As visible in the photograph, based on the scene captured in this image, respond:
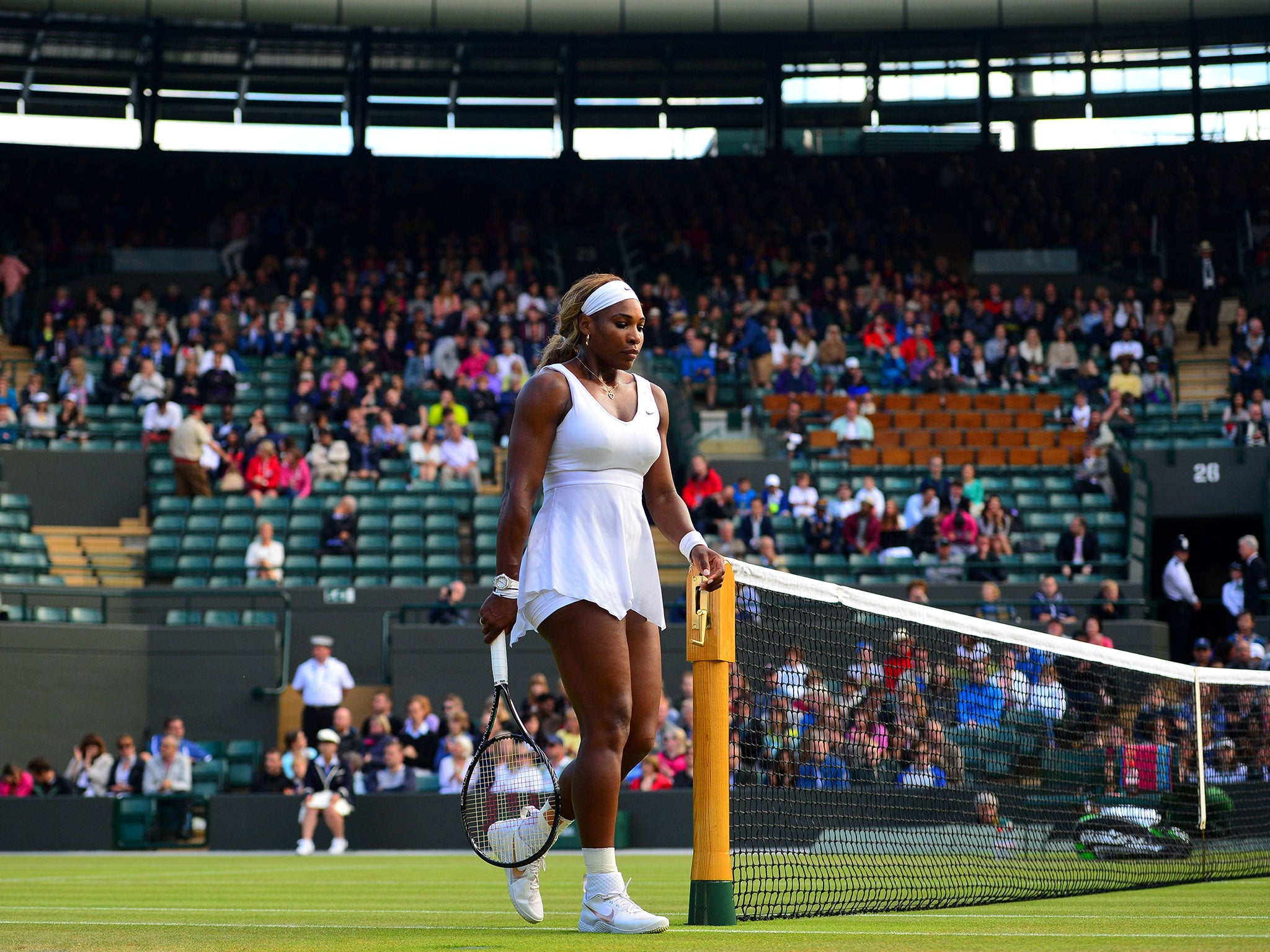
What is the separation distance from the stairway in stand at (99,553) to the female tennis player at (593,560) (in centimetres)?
1540

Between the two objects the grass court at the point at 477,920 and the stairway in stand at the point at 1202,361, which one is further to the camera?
the stairway in stand at the point at 1202,361

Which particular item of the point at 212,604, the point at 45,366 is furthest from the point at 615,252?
the point at 212,604

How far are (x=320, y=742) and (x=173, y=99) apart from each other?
21.0 m

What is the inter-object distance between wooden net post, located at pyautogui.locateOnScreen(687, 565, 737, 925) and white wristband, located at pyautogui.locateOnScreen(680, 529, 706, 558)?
3.5 inches

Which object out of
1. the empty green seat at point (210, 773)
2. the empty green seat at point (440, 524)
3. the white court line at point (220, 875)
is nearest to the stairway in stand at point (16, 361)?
the empty green seat at point (440, 524)

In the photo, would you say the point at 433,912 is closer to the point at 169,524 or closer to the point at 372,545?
the point at 372,545

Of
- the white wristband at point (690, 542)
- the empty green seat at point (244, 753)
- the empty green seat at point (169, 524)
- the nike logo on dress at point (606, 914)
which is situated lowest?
the empty green seat at point (244, 753)

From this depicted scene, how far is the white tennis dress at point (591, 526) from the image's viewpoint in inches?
209

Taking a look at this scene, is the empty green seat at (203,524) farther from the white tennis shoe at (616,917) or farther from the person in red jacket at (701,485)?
the white tennis shoe at (616,917)

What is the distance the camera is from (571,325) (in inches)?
223

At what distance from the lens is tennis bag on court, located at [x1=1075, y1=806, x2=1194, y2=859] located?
28.6 ft

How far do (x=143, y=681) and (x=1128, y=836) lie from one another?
12764 mm

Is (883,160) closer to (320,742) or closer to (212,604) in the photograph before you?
(212,604)

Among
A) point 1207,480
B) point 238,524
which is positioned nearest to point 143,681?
point 238,524
